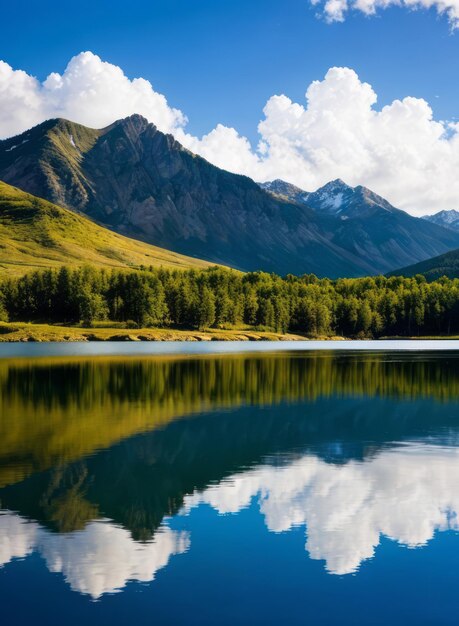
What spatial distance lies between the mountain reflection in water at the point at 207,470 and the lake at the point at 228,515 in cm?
11

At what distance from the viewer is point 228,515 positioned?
25562 millimetres

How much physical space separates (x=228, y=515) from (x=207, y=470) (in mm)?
7764

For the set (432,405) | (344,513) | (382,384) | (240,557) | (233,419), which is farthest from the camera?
(382,384)

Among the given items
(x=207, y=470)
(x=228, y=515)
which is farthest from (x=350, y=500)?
(x=207, y=470)

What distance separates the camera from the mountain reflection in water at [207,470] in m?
22.1

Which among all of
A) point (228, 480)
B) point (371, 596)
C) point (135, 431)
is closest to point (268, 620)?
point (371, 596)

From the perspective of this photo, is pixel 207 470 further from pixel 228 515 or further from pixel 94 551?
pixel 94 551

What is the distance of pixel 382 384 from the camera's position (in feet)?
250

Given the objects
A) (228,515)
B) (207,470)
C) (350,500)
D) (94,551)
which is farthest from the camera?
(207,470)

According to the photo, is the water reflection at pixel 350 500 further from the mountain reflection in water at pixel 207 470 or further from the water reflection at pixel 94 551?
the water reflection at pixel 94 551

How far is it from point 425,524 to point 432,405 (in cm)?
3618

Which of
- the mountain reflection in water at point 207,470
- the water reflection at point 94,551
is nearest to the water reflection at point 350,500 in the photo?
the mountain reflection in water at point 207,470

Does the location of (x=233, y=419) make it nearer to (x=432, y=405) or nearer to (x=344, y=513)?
(x=432, y=405)

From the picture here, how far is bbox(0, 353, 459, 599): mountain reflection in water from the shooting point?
2212cm
